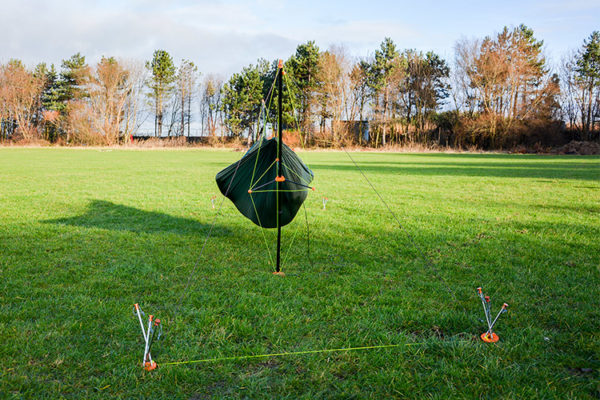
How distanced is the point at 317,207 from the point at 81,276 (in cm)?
583

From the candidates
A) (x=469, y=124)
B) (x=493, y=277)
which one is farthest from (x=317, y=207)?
(x=469, y=124)

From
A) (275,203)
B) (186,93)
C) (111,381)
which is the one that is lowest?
(111,381)

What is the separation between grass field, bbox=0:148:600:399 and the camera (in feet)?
8.87

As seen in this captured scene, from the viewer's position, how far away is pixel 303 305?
3.95 meters

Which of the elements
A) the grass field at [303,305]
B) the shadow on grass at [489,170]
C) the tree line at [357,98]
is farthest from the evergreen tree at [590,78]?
the grass field at [303,305]

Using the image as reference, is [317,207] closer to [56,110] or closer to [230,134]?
[230,134]

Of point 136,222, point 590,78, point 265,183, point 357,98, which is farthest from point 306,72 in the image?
point 265,183

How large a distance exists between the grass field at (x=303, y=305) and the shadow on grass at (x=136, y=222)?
0.06 m

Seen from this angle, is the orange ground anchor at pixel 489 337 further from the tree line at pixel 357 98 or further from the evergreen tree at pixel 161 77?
the evergreen tree at pixel 161 77

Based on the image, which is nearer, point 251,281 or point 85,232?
point 251,281

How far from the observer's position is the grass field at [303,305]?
8.87ft

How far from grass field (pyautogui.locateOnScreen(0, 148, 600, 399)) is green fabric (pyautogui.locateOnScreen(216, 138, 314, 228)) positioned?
719 mm

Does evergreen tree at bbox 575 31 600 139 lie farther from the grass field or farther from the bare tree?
the bare tree

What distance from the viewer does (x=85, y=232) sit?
6.80 meters
